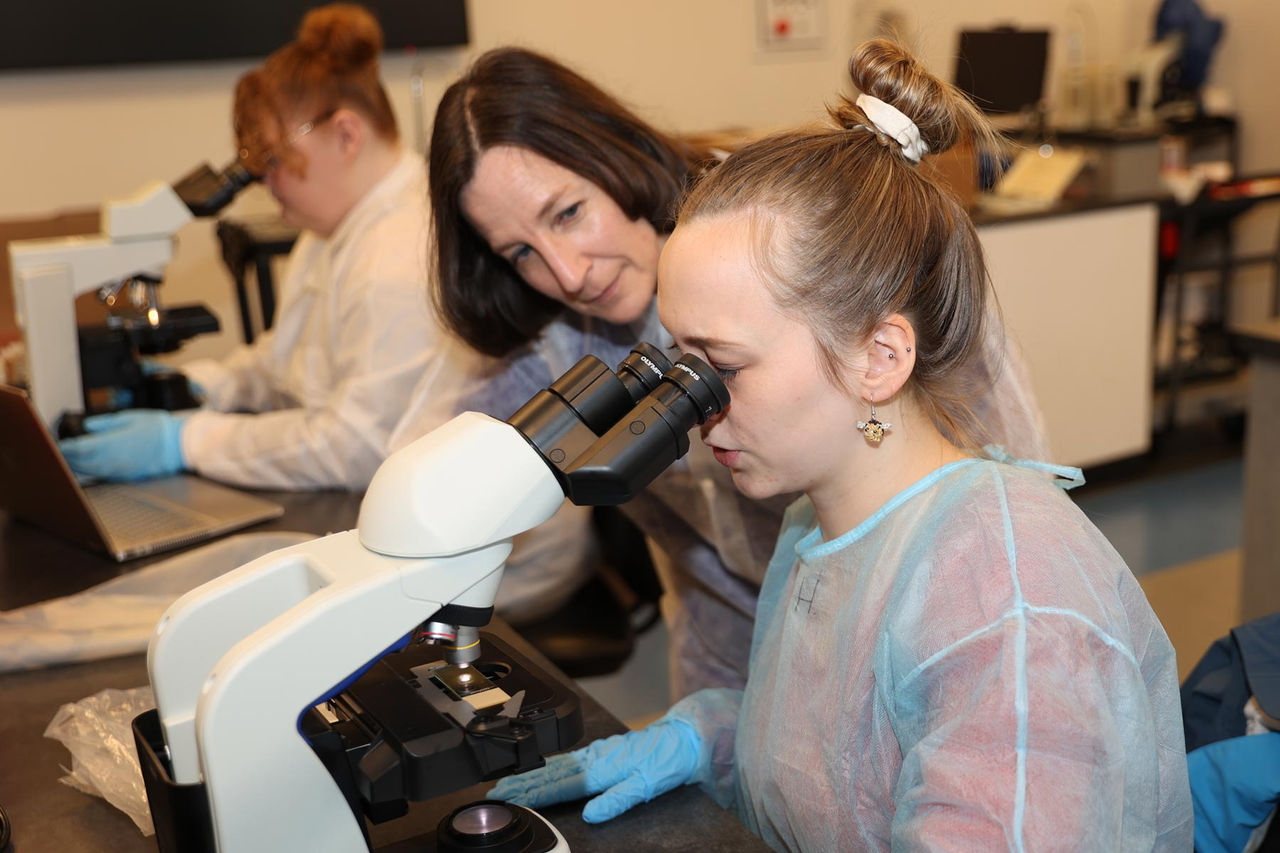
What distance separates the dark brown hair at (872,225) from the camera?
95cm

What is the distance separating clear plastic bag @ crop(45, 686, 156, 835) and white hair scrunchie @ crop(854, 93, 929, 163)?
2.53 feet

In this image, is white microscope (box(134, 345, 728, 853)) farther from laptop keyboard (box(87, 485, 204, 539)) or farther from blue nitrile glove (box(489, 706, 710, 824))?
laptop keyboard (box(87, 485, 204, 539))

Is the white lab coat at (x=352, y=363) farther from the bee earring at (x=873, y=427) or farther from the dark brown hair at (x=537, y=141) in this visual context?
the bee earring at (x=873, y=427)

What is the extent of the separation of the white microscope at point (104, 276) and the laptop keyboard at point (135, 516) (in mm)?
193

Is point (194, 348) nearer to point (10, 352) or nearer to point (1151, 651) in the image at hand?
point (10, 352)

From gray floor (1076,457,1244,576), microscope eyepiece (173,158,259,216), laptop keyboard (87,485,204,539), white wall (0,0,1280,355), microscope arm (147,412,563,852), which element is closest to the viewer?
microscope arm (147,412,563,852)

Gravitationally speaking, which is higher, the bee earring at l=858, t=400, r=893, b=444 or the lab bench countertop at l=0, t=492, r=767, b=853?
the bee earring at l=858, t=400, r=893, b=444

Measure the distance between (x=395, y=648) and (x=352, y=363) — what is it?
48.1 inches

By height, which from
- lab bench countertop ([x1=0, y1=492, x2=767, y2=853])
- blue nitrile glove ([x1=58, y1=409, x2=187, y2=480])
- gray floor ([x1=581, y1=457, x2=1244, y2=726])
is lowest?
gray floor ([x1=581, y1=457, x2=1244, y2=726])

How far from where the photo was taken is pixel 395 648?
0.77 meters

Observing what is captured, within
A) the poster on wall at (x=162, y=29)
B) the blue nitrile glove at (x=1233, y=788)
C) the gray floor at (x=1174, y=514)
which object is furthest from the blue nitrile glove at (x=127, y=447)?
the gray floor at (x=1174, y=514)

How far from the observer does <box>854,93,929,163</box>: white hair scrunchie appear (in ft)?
3.28

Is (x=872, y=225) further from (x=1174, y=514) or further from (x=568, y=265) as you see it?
(x=1174, y=514)

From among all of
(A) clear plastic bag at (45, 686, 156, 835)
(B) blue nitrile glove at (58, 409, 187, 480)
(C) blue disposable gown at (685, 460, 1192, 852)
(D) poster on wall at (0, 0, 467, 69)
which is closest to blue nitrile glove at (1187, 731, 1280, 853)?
(C) blue disposable gown at (685, 460, 1192, 852)
